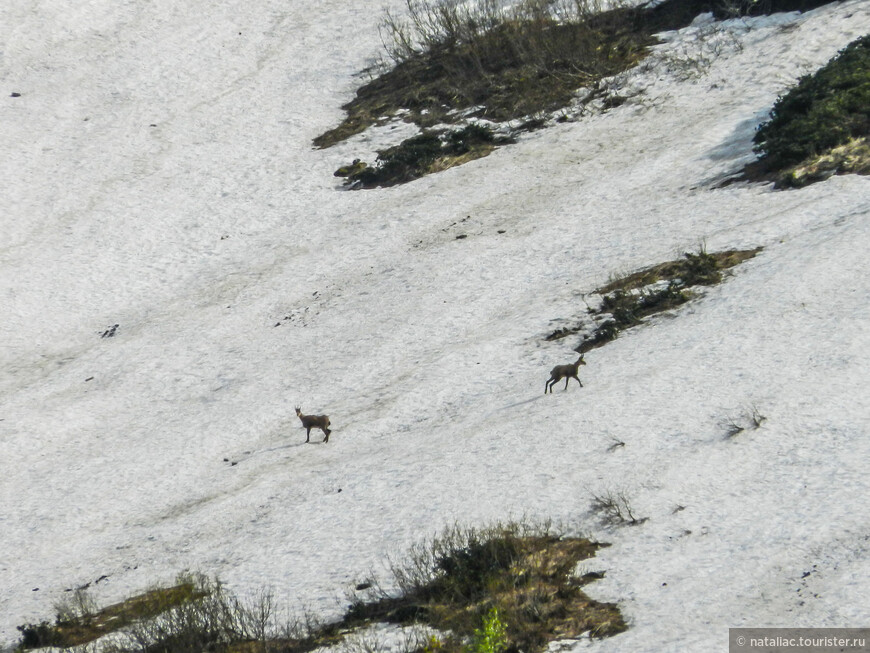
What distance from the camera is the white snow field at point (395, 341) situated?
9086mm

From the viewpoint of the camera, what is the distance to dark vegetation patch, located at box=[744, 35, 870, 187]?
17.3 m

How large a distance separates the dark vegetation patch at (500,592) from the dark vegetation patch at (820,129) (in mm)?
11655

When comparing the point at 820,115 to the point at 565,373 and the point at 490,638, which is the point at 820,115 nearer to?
the point at 565,373

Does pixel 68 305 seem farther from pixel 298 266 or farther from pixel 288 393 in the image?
pixel 288 393

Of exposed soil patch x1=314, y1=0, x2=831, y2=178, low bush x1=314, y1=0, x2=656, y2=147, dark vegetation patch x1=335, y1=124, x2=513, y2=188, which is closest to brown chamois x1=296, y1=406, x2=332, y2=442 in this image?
dark vegetation patch x1=335, y1=124, x2=513, y2=188

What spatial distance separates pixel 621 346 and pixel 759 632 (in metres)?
7.16

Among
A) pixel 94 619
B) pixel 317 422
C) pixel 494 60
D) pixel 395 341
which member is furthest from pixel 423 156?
pixel 94 619

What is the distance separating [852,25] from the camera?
23.6 meters

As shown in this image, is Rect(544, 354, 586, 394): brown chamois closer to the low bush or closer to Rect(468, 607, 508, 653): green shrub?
Rect(468, 607, 508, 653): green shrub

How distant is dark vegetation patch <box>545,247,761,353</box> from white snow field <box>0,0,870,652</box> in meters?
0.37

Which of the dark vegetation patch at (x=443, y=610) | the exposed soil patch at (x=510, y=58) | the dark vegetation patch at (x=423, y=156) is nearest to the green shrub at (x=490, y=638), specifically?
the dark vegetation patch at (x=443, y=610)

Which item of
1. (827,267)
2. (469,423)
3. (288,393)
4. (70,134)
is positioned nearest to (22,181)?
(70,134)

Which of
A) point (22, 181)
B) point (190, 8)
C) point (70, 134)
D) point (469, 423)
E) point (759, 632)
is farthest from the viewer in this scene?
point (190, 8)

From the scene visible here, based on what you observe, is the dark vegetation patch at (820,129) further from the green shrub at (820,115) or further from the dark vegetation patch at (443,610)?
the dark vegetation patch at (443,610)
